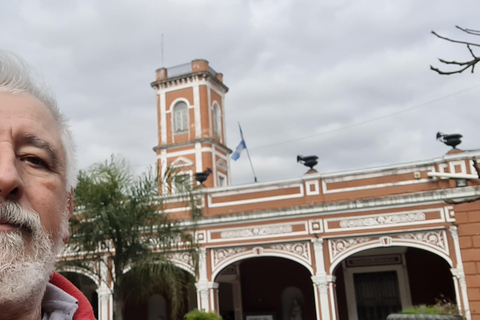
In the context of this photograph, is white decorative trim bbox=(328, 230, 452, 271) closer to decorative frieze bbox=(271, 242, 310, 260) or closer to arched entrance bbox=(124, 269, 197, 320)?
decorative frieze bbox=(271, 242, 310, 260)

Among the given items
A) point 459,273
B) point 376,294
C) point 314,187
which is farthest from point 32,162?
point 376,294

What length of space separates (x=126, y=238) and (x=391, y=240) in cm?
626

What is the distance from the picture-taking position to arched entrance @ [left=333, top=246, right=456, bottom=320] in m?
14.6

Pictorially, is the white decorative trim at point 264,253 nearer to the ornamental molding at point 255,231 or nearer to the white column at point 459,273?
the ornamental molding at point 255,231

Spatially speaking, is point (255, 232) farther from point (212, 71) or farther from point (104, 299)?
point (212, 71)

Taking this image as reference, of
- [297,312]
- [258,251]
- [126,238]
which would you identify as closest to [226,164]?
[297,312]

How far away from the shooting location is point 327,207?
12383mm

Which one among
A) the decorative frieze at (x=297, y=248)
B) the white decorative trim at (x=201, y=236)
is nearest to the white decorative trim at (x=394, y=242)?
the decorative frieze at (x=297, y=248)

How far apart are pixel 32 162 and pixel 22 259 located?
0.23 m

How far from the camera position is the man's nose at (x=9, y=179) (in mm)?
1014

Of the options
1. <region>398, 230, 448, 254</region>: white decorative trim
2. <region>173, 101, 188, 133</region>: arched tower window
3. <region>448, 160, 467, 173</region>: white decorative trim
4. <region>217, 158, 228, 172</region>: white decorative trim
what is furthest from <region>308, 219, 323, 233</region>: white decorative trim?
<region>173, 101, 188, 133</region>: arched tower window

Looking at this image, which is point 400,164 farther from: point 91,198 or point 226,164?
point 226,164

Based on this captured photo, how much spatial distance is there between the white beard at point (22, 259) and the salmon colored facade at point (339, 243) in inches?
340

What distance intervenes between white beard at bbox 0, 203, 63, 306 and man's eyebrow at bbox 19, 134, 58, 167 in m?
0.17
